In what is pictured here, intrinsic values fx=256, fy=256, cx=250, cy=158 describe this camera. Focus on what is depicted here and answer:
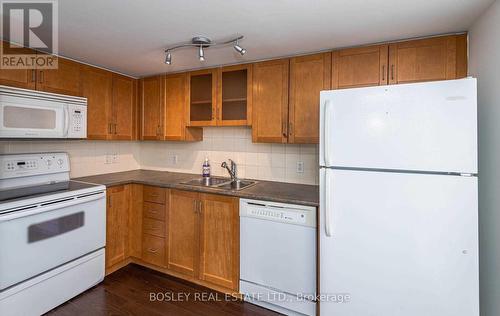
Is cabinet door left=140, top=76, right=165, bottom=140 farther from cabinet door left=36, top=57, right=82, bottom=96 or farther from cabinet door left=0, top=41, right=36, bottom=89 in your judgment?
cabinet door left=0, top=41, right=36, bottom=89

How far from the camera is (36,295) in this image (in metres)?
1.88

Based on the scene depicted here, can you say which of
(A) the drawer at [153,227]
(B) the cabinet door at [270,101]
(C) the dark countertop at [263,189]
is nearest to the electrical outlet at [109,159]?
(C) the dark countertop at [263,189]

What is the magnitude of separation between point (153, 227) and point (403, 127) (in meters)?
2.40

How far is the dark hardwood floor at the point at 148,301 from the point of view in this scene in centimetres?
204

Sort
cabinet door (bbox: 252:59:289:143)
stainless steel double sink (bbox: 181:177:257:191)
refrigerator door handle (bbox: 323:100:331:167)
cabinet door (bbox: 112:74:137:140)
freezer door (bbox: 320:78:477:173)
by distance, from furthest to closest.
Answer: cabinet door (bbox: 112:74:137:140) → stainless steel double sink (bbox: 181:177:257:191) → cabinet door (bbox: 252:59:289:143) → refrigerator door handle (bbox: 323:100:331:167) → freezer door (bbox: 320:78:477:173)

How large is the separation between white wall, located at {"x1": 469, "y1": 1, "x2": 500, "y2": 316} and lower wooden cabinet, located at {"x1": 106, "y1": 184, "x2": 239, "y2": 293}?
166cm

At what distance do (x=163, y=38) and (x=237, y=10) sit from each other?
0.73 m

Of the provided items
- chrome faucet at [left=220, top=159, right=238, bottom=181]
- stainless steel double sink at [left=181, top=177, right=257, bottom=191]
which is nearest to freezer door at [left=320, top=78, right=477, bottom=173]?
stainless steel double sink at [left=181, top=177, right=257, bottom=191]

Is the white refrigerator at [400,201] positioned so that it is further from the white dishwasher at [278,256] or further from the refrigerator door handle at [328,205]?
the white dishwasher at [278,256]

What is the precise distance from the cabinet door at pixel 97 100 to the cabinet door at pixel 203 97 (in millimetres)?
909

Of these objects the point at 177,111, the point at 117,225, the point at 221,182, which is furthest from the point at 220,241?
the point at 177,111

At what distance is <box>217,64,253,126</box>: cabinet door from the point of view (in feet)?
8.20

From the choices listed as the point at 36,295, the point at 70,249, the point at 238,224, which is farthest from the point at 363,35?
the point at 36,295

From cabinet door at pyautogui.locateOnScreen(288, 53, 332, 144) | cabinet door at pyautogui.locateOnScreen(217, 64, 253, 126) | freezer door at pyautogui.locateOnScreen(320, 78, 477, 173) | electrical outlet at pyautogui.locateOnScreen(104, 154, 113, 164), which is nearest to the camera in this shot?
freezer door at pyautogui.locateOnScreen(320, 78, 477, 173)
